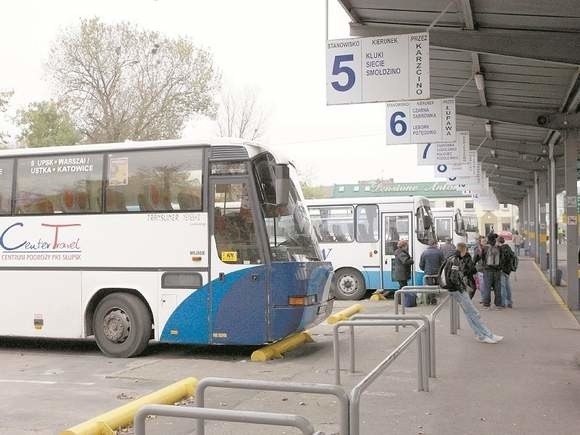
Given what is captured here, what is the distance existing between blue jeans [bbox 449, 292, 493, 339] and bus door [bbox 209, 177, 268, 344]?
3410 millimetres

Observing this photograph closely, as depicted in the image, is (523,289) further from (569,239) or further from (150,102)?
(150,102)

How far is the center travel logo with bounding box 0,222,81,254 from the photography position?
11383mm

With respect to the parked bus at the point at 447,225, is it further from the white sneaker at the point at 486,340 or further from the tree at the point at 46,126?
the tree at the point at 46,126

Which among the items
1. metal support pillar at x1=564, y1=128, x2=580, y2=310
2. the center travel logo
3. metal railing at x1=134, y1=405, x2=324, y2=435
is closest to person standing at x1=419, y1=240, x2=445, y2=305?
metal support pillar at x1=564, y1=128, x2=580, y2=310

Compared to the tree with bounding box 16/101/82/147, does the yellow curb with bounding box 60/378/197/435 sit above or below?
below

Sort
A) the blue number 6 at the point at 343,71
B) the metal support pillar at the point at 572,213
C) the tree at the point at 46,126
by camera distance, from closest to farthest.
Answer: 1. the blue number 6 at the point at 343,71
2. the metal support pillar at the point at 572,213
3. the tree at the point at 46,126

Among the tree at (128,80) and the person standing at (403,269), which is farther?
the tree at (128,80)

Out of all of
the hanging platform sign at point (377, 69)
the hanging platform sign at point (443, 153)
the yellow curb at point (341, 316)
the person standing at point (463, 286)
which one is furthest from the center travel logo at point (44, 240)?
the hanging platform sign at point (443, 153)

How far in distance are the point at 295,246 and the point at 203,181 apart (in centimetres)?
180

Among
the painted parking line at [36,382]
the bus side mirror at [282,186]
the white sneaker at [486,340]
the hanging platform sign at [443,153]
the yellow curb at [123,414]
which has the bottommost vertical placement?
the painted parking line at [36,382]

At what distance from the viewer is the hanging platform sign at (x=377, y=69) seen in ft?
37.2

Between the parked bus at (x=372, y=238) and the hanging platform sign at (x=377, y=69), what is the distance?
911 centimetres

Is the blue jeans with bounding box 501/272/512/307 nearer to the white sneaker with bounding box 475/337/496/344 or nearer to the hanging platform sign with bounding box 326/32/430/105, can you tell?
the white sneaker with bounding box 475/337/496/344

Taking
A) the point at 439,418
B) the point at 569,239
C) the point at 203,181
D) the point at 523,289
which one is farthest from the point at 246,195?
the point at 523,289
